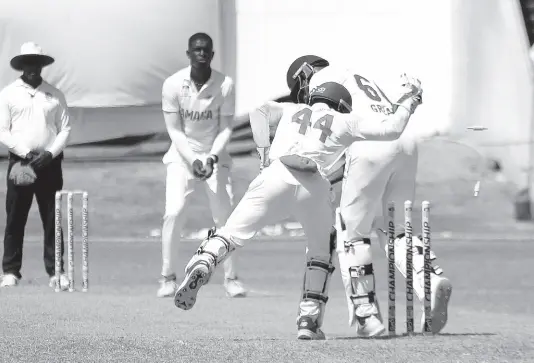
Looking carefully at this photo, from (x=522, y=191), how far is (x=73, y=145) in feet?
17.8

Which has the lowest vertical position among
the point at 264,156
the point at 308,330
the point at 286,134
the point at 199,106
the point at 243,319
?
the point at 243,319

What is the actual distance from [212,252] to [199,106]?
3932 millimetres

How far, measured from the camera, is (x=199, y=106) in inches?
516

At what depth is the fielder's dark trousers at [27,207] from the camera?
13.5 metres

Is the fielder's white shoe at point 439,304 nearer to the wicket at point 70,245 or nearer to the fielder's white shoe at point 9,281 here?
the wicket at point 70,245

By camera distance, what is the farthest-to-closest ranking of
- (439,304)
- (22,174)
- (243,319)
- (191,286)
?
(22,174), (243,319), (439,304), (191,286)

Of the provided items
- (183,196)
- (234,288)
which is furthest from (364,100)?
(183,196)

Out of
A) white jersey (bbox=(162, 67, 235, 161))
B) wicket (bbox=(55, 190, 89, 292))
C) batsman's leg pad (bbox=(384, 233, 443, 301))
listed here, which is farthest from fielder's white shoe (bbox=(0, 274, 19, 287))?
batsman's leg pad (bbox=(384, 233, 443, 301))

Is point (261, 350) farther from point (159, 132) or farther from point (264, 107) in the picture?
point (159, 132)

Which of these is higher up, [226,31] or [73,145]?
[226,31]

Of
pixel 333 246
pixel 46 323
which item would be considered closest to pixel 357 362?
pixel 333 246

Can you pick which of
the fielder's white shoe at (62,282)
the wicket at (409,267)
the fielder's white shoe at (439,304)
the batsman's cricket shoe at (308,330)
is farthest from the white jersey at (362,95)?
the fielder's white shoe at (62,282)

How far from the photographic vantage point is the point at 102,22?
818 inches

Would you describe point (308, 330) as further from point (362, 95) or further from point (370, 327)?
point (362, 95)
